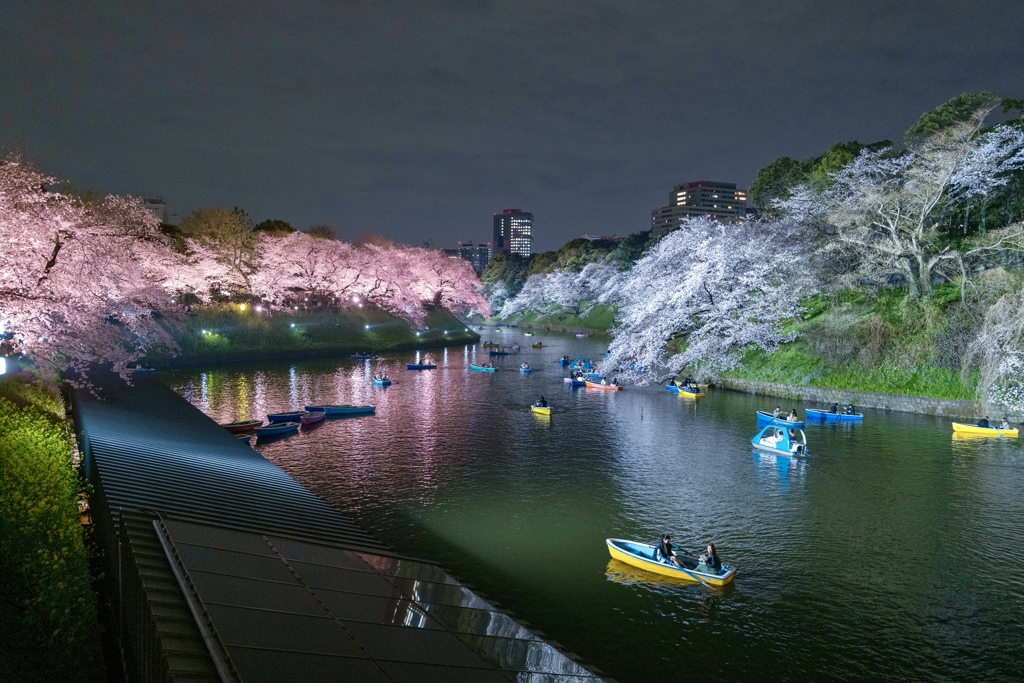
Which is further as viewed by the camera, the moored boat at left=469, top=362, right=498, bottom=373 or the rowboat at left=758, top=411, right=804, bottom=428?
the moored boat at left=469, top=362, right=498, bottom=373

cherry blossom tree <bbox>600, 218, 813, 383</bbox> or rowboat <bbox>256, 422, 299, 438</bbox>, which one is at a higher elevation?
cherry blossom tree <bbox>600, 218, 813, 383</bbox>

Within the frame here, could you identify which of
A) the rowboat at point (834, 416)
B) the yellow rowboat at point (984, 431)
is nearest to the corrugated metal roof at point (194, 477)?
the rowboat at point (834, 416)

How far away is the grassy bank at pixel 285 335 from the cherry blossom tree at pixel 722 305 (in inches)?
1545

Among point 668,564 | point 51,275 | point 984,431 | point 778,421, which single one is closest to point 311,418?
point 51,275

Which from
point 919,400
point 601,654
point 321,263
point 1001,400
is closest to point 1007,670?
point 601,654

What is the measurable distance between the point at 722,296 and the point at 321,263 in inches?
2030

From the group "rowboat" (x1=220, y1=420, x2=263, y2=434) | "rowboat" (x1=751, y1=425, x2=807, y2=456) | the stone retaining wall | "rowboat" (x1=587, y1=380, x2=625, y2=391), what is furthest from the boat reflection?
"rowboat" (x1=587, y1=380, x2=625, y2=391)

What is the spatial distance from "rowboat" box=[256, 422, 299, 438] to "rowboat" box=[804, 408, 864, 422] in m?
30.4

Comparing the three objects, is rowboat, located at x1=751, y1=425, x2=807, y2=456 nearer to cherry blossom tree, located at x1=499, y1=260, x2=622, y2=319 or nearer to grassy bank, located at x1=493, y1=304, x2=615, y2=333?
grassy bank, located at x1=493, y1=304, x2=615, y2=333

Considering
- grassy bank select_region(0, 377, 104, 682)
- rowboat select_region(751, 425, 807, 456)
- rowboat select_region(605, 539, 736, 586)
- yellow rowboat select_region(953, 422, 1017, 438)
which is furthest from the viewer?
yellow rowboat select_region(953, 422, 1017, 438)

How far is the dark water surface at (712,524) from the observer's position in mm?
13625

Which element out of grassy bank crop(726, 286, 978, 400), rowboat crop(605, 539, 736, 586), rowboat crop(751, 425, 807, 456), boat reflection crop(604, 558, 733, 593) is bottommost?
boat reflection crop(604, 558, 733, 593)

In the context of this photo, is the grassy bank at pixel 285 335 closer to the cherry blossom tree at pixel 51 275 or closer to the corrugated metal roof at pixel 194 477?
the cherry blossom tree at pixel 51 275

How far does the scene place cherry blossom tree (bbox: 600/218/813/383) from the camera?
44312 millimetres
